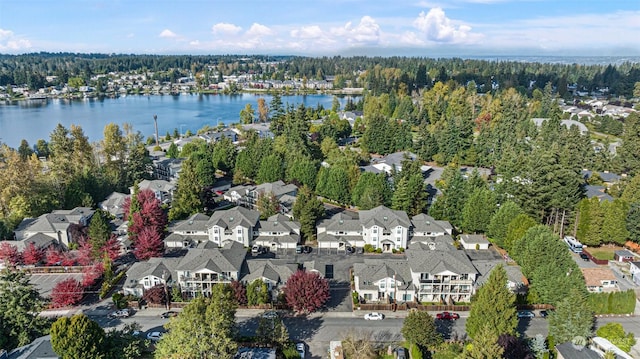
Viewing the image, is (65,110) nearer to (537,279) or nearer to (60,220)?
(60,220)

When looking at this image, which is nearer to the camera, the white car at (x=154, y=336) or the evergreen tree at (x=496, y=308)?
the evergreen tree at (x=496, y=308)

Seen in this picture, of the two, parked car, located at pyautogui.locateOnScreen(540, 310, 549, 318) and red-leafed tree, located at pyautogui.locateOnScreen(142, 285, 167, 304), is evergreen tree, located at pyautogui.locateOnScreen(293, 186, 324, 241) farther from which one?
parked car, located at pyautogui.locateOnScreen(540, 310, 549, 318)

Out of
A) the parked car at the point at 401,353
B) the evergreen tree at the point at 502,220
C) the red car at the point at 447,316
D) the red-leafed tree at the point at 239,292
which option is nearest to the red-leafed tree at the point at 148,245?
the red-leafed tree at the point at 239,292

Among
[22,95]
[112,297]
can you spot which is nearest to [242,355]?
[112,297]

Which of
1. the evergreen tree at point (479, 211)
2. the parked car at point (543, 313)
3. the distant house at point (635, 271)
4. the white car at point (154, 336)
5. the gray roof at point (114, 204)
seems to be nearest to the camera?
the white car at point (154, 336)

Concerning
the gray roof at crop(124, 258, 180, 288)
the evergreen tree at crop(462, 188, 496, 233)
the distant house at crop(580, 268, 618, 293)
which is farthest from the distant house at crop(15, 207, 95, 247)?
the distant house at crop(580, 268, 618, 293)

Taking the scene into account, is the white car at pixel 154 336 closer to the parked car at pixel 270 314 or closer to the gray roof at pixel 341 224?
the parked car at pixel 270 314

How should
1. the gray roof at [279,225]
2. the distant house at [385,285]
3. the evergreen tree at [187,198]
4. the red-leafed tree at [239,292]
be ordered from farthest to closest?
the evergreen tree at [187,198] < the gray roof at [279,225] < the distant house at [385,285] < the red-leafed tree at [239,292]
